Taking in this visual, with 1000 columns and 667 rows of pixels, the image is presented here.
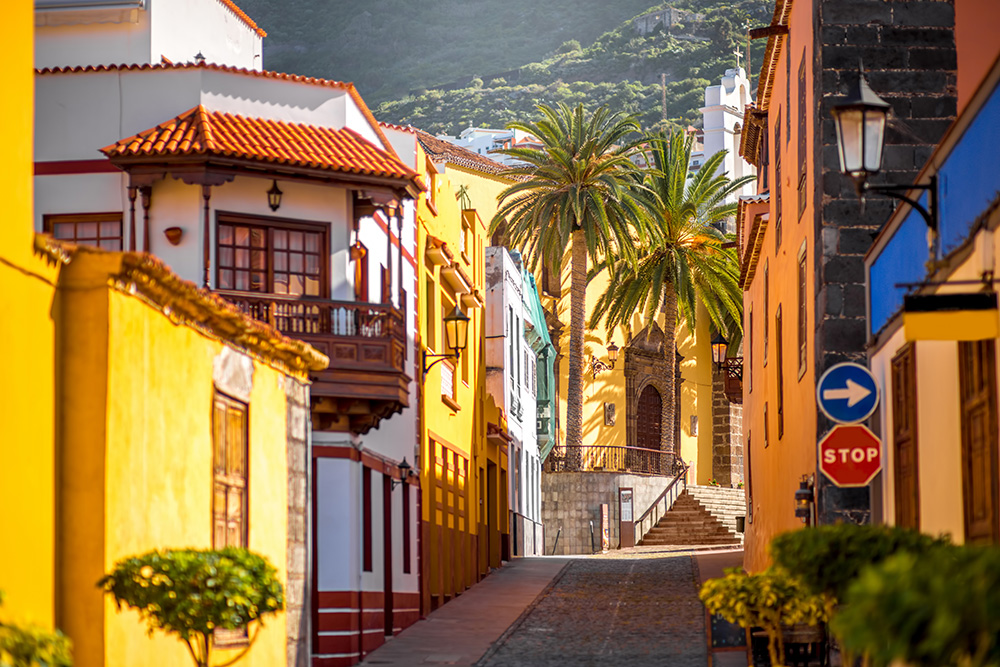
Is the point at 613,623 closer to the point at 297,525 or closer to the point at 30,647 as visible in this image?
the point at 297,525

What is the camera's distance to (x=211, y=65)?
821 inches

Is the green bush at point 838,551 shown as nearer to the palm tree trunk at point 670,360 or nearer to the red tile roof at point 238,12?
the red tile roof at point 238,12

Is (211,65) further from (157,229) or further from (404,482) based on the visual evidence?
(404,482)

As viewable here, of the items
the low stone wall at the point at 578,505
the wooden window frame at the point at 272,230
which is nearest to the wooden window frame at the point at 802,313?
the wooden window frame at the point at 272,230

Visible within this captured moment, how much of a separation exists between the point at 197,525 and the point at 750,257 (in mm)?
19990

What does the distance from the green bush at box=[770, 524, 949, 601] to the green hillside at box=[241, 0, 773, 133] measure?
94115mm

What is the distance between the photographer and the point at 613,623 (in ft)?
78.2

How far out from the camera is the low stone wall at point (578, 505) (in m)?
45.4

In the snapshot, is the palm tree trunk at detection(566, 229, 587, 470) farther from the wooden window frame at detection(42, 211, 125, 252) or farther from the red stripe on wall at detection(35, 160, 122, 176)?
the wooden window frame at detection(42, 211, 125, 252)

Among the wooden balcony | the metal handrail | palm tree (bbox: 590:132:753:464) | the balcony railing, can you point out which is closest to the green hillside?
palm tree (bbox: 590:132:753:464)

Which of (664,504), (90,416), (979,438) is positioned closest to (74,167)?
(90,416)

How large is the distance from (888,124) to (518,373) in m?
24.2

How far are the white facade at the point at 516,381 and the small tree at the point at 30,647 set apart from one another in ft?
96.4

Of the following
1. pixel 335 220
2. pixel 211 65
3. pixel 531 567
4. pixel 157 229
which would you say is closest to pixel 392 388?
pixel 335 220
